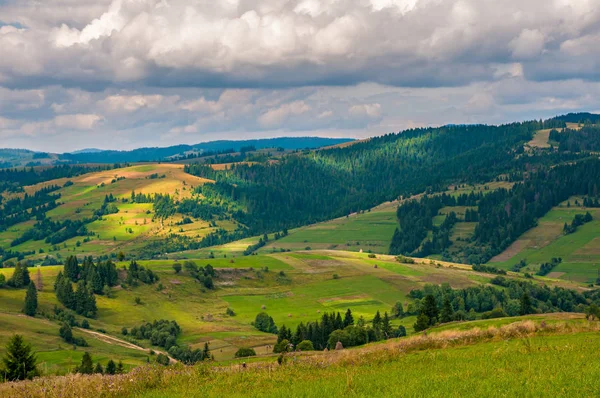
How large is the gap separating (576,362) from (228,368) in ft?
64.4

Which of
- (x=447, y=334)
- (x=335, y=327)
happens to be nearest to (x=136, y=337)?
(x=335, y=327)

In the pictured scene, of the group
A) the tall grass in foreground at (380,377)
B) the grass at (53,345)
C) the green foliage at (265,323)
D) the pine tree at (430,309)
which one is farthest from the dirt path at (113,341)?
the tall grass in foreground at (380,377)

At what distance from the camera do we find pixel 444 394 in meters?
25.5

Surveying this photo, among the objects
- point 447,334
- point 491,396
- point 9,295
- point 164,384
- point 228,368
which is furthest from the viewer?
point 9,295

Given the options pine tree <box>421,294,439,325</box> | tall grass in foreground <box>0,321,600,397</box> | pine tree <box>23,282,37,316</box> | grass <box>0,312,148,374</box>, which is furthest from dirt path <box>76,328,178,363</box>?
tall grass in foreground <box>0,321,600,397</box>

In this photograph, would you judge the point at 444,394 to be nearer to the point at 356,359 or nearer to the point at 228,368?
the point at 356,359

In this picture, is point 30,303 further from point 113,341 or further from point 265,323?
point 265,323

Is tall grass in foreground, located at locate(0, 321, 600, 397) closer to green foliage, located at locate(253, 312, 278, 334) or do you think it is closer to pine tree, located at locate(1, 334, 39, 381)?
pine tree, located at locate(1, 334, 39, 381)

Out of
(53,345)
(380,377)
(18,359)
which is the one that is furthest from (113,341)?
(380,377)

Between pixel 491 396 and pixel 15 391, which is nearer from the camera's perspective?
pixel 491 396

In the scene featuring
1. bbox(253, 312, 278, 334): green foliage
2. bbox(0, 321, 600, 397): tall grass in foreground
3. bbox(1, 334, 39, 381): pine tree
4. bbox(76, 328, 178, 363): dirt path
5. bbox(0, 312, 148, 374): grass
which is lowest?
bbox(253, 312, 278, 334): green foliage

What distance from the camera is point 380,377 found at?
99.8 feet

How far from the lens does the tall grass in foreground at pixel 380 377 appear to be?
87.8 ft

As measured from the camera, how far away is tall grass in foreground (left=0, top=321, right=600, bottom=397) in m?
26.8
